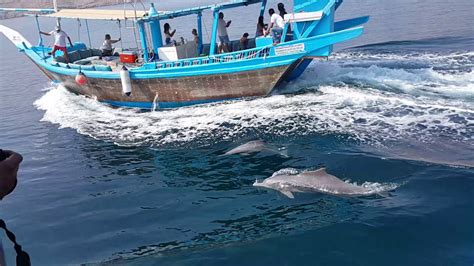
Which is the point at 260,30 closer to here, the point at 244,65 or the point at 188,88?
the point at 244,65

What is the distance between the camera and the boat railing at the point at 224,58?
614 inches

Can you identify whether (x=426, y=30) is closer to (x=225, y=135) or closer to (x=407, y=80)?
(x=407, y=80)

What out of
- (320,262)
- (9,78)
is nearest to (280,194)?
(320,262)

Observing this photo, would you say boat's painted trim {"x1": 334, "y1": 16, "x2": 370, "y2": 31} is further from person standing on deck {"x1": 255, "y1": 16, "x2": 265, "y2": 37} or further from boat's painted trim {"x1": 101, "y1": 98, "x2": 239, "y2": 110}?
boat's painted trim {"x1": 101, "y1": 98, "x2": 239, "y2": 110}

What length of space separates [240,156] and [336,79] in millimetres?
7174

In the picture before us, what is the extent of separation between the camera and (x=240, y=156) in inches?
478

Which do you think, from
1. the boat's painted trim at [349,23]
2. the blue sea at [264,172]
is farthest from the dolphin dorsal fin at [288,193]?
the boat's painted trim at [349,23]

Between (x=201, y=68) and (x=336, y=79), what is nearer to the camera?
(x=201, y=68)

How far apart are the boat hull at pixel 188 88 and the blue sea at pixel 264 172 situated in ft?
1.39

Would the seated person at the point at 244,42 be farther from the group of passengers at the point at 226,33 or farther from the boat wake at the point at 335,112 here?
the boat wake at the point at 335,112

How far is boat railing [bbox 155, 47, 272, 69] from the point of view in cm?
1559

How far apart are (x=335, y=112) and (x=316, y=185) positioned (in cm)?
533

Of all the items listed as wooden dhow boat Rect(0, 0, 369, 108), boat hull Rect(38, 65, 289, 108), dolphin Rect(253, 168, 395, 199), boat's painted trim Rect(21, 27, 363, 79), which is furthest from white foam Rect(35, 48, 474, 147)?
dolphin Rect(253, 168, 395, 199)

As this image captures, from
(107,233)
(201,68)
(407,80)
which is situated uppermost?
(201,68)
